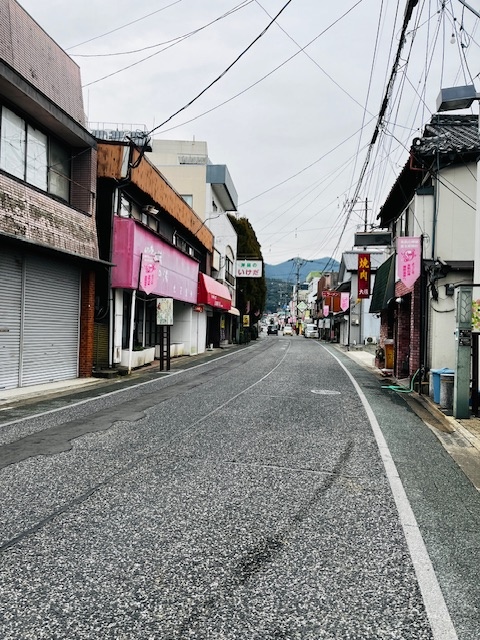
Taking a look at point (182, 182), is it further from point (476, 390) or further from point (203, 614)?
point (203, 614)

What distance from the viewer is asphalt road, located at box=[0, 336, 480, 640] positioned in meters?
3.05

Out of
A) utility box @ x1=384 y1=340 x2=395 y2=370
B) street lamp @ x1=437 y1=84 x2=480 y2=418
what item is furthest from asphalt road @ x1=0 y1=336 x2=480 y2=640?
utility box @ x1=384 y1=340 x2=395 y2=370

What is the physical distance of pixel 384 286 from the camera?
2247 cm

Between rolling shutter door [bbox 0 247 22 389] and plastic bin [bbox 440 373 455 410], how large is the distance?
1034cm

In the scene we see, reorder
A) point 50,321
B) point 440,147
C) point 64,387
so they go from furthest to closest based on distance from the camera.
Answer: point 440,147, point 50,321, point 64,387

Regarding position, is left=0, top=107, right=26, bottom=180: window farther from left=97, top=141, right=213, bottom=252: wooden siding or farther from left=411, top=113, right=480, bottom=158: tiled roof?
left=411, top=113, right=480, bottom=158: tiled roof

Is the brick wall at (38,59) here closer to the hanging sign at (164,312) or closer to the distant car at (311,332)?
the hanging sign at (164,312)

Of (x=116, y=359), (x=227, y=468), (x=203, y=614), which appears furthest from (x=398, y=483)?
(x=116, y=359)

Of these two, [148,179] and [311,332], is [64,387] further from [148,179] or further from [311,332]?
[311,332]

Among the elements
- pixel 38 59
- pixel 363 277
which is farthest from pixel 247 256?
pixel 38 59

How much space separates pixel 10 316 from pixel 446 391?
1055cm

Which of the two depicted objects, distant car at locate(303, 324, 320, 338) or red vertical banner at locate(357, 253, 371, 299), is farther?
distant car at locate(303, 324, 320, 338)

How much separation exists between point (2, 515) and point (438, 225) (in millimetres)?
14350

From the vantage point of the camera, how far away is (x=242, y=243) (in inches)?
2355
